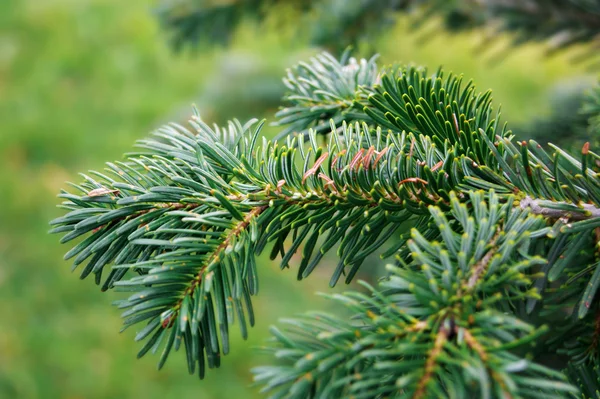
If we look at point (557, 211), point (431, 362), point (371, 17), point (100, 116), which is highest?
point (100, 116)

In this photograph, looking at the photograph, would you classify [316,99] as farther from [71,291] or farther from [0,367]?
[71,291]

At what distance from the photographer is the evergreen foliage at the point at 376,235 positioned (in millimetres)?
312

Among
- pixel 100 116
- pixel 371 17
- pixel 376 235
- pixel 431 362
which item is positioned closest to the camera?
pixel 431 362

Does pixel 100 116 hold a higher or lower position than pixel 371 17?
higher

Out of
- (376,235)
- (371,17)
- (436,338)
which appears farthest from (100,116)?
(436,338)

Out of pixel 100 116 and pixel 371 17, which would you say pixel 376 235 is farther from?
pixel 100 116

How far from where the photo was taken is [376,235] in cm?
42

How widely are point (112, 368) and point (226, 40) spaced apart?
3.78 ft

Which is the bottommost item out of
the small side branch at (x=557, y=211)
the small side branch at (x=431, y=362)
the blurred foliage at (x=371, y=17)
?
the small side branch at (x=431, y=362)

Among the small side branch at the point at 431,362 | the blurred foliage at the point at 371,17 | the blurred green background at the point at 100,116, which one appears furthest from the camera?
the blurred green background at the point at 100,116

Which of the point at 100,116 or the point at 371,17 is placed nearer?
the point at 371,17

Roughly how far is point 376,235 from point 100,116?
7.83 feet

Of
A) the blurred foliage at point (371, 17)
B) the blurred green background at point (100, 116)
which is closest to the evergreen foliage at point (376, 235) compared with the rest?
the blurred foliage at point (371, 17)

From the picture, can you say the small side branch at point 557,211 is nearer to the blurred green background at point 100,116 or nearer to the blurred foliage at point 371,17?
the blurred foliage at point 371,17
